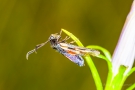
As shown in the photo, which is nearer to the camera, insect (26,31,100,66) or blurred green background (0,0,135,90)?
insect (26,31,100,66)

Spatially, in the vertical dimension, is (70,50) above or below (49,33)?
below

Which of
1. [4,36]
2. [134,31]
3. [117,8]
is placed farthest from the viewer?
[117,8]

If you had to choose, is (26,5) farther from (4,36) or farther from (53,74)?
(53,74)

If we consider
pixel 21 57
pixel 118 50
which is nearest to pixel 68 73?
pixel 21 57

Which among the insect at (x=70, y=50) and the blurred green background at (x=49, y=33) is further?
the blurred green background at (x=49, y=33)

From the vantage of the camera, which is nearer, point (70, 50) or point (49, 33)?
point (70, 50)

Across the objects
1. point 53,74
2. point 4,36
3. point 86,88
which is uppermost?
point 4,36

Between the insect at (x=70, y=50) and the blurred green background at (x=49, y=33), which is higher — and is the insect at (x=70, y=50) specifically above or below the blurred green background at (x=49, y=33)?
below

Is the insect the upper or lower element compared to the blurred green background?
lower
